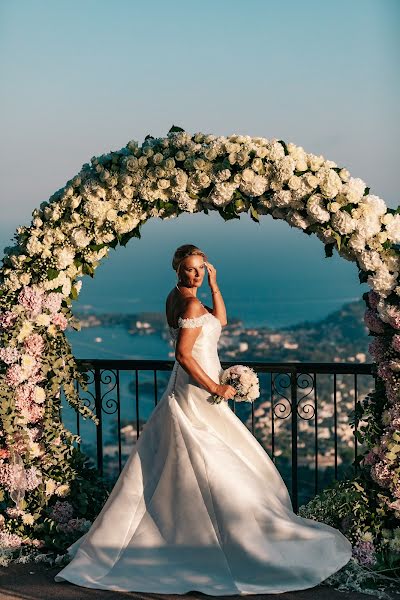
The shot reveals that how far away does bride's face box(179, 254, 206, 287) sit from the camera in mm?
5457

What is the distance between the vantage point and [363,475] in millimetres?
5883

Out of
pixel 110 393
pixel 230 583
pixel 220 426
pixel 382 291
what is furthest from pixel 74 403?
pixel 382 291

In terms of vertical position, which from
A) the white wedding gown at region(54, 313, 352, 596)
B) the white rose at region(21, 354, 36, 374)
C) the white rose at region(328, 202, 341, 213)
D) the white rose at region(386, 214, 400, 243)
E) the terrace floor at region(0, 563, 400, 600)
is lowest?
the terrace floor at region(0, 563, 400, 600)

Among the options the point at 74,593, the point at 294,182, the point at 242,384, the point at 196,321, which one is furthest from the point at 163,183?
the point at 74,593

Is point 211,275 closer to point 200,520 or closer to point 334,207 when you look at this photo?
point 334,207

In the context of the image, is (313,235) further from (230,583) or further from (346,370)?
(230,583)

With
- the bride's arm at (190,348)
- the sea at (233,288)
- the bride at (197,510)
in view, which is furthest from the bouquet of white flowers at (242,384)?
the sea at (233,288)

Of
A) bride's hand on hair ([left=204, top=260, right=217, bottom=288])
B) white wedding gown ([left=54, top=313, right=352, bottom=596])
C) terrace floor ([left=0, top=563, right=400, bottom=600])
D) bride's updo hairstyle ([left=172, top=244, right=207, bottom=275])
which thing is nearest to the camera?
terrace floor ([left=0, top=563, right=400, bottom=600])

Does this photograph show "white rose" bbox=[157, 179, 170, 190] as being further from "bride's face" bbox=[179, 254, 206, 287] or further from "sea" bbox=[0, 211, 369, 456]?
"sea" bbox=[0, 211, 369, 456]

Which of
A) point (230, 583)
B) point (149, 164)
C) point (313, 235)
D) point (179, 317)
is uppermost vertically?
point (149, 164)

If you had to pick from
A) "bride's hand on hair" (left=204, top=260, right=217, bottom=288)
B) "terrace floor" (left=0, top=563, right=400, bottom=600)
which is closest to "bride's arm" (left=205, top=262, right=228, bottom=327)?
"bride's hand on hair" (left=204, top=260, right=217, bottom=288)

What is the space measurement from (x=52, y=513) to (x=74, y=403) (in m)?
0.82

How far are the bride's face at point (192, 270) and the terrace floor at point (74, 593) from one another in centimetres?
199

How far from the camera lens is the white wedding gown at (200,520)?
522 centimetres
